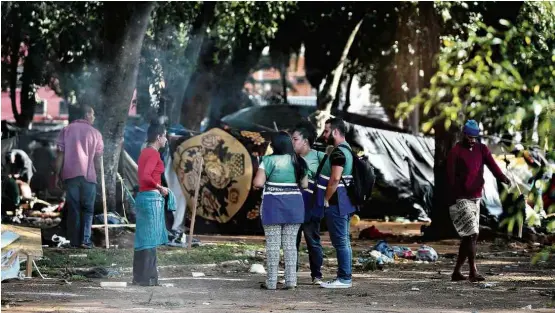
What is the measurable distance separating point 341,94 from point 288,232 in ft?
89.1

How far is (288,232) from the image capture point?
10.2 metres

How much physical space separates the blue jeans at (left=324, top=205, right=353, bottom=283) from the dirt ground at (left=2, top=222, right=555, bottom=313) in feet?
0.82

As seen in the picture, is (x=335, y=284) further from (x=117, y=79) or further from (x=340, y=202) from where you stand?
(x=117, y=79)

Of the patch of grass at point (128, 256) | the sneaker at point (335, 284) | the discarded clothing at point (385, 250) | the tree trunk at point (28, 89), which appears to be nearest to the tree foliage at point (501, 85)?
the sneaker at point (335, 284)

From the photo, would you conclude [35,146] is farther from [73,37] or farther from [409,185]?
[409,185]

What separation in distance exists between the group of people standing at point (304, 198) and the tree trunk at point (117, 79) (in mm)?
5751

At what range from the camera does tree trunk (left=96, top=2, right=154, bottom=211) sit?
15.9m

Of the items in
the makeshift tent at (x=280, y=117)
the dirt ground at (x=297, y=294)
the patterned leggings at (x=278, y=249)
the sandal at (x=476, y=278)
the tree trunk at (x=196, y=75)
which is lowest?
the dirt ground at (x=297, y=294)

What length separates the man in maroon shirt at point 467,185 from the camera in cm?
1104

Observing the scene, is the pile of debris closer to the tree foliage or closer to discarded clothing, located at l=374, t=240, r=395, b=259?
discarded clothing, located at l=374, t=240, r=395, b=259

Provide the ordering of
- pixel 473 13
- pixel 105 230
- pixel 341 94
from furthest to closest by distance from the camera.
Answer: pixel 341 94
pixel 473 13
pixel 105 230

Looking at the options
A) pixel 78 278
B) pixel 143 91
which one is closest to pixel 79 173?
pixel 78 278

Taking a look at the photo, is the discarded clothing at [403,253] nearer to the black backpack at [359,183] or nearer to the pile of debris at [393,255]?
the pile of debris at [393,255]

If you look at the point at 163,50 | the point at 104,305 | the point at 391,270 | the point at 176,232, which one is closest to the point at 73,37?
the point at 163,50
